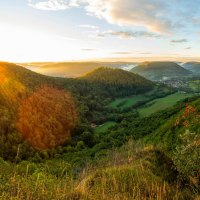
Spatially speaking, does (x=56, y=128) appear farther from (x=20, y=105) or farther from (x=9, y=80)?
(x=9, y=80)

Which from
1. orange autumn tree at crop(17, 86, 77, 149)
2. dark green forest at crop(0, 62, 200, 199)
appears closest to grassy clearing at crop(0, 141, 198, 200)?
dark green forest at crop(0, 62, 200, 199)

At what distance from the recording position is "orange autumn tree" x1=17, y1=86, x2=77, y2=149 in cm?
12800

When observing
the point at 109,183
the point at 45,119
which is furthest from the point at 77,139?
the point at 109,183

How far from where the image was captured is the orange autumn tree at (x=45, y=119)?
420 feet

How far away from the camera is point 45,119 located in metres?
141

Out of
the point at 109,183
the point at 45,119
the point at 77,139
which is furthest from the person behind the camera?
the point at 45,119

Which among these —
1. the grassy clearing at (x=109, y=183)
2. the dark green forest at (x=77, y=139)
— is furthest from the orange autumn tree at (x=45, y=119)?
the grassy clearing at (x=109, y=183)

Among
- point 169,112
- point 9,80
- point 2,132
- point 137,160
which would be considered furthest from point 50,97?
point 137,160

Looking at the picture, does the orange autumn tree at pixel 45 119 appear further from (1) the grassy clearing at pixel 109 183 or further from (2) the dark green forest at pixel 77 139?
(1) the grassy clearing at pixel 109 183

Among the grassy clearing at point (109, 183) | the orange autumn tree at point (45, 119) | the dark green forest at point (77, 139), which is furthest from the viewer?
the orange autumn tree at point (45, 119)

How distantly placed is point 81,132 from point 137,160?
134465 millimetres

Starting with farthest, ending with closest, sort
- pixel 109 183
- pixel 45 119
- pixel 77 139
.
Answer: pixel 45 119
pixel 77 139
pixel 109 183

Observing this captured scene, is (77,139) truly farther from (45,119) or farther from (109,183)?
(109,183)

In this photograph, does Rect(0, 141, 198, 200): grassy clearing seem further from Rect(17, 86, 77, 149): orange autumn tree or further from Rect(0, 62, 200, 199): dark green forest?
Rect(17, 86, 77, 149): orange autumn tree
